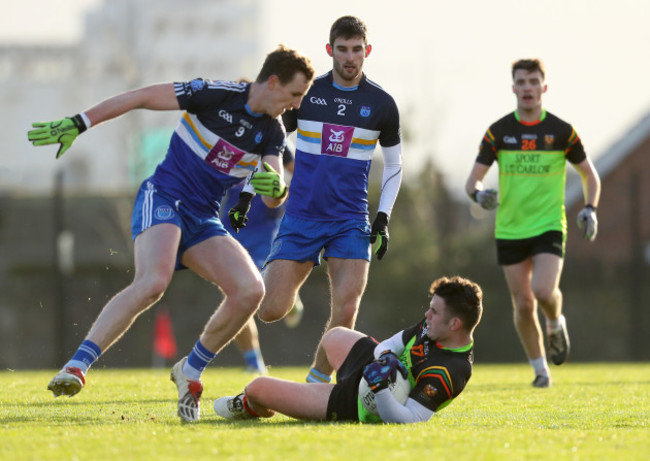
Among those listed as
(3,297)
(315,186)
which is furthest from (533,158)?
(3,297)

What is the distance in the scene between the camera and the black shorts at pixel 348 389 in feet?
21.4

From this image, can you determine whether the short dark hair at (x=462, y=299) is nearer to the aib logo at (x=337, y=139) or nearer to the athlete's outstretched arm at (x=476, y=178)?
the aib logo at (x=337, y=139)

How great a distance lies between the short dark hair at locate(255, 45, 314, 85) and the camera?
6.83 m

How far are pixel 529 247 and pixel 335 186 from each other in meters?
2.80

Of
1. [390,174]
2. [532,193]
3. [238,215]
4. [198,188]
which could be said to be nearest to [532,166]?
[532,193]

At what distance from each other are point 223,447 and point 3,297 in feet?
56.5

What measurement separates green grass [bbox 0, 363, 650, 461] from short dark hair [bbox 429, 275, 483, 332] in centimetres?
63

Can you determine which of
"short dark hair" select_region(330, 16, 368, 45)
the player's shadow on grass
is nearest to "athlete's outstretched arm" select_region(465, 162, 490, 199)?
"short dark hair" select_region(330, 16, 368, 45)

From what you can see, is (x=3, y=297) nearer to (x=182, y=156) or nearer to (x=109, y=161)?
(x=182, y=156)

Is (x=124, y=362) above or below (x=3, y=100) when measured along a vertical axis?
below

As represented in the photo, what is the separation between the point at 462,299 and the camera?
652 centimetres

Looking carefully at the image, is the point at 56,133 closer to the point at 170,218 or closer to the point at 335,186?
the point at 170,218

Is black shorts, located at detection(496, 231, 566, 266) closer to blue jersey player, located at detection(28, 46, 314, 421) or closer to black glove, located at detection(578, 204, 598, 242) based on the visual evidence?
black glove, located at detection(578, 204, 598, 242)

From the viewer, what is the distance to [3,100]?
249 ft
